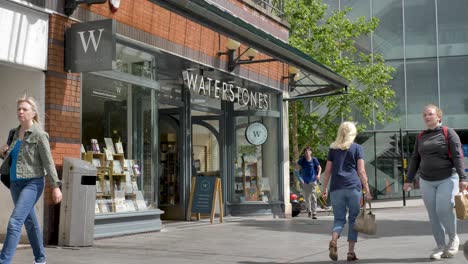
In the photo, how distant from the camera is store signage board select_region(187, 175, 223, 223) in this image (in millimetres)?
13672

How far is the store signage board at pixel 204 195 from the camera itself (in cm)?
1367

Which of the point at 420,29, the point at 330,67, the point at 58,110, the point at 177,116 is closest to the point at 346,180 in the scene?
the point at 58,110

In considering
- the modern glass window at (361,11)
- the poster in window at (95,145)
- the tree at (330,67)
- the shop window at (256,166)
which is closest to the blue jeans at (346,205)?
the poster in window at (95,145)

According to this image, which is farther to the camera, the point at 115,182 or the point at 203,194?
the point at 203,194

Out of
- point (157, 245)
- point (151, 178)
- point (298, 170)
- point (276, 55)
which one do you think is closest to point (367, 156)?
point (298, 170)

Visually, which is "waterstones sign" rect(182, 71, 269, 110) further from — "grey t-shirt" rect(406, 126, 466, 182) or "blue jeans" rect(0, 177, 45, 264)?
"blue jeans" rect(0, 177, 45, 264)

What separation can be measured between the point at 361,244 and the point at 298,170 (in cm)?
703

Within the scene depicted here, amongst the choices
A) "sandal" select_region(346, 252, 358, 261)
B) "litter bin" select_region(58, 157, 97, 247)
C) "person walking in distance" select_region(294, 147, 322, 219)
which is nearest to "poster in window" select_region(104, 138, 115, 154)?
"litter bin" select_region(58, 157, 97, 247)

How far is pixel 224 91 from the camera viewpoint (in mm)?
14445

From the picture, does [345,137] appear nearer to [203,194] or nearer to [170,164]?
[203,194]

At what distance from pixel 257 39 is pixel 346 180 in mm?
4769

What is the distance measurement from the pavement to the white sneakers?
86 millimetres

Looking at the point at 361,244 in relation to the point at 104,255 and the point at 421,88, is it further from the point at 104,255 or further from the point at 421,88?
the point at 421,88

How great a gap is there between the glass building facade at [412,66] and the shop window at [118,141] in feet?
65.5
